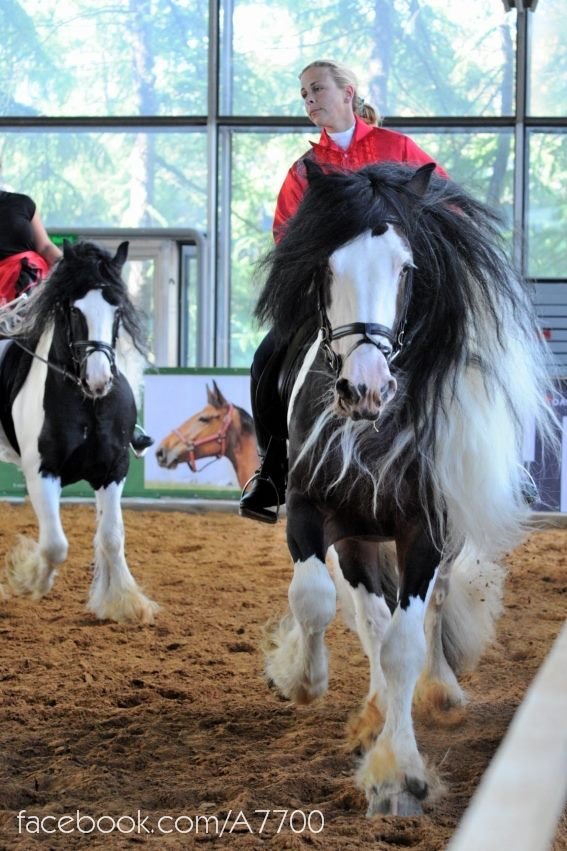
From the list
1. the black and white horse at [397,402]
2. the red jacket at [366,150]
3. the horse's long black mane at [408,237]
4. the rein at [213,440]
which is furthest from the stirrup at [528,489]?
the rein at [213,440]

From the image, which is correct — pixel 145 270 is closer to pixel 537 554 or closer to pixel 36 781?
pixel 537 554

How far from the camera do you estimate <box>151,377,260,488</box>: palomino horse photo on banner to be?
9.36 m

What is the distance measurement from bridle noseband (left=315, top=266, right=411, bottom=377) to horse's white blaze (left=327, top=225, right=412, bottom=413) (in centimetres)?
1

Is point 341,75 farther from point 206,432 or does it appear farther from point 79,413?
point 206,432

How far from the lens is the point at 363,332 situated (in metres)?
2.88

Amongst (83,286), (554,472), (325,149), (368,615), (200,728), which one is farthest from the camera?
(554,472)

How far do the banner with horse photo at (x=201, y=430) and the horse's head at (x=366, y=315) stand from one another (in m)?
6.32

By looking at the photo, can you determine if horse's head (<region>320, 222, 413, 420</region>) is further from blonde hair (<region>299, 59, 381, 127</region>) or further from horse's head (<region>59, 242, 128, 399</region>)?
horse's head (<region>59, 242, 128, 399</region>)

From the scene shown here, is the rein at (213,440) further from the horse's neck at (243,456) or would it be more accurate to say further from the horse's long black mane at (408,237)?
the horse's long black mane at (408,237)

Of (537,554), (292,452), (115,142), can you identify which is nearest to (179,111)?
(115,142)

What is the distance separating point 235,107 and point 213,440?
4.73 metres

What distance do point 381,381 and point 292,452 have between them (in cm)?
65

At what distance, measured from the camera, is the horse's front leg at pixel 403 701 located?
2977 mm

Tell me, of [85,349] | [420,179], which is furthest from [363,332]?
→ [85,349]
